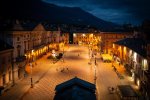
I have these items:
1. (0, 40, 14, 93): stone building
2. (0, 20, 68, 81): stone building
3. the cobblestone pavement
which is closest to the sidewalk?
the cobblestone pavement

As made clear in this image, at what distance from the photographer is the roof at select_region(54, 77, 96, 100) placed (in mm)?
18516

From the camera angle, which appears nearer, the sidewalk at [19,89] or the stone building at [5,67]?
the sidewalk at [19,89]

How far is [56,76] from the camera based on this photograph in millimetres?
53938

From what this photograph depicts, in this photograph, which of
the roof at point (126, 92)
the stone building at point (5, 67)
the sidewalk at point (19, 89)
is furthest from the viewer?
the stone building at point (5, 67)

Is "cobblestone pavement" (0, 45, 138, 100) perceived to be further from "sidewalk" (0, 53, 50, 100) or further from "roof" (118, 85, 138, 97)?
"roof" (118, 85, 138, 97)

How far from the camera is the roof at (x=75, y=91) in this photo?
18516 millimetres

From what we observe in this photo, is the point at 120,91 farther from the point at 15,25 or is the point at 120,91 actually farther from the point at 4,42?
the point at 15,25

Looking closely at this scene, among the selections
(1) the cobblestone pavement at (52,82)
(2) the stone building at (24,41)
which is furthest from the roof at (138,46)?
(2) the stone building at (24,41)

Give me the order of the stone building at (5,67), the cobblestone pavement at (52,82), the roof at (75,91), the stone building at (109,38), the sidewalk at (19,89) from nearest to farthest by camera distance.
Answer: the roof at (75,91) < the sidewalk at (19,89) < the cobblestone pavement at (52,82) < the stone building at (5,67) < the stone building at (109,38)

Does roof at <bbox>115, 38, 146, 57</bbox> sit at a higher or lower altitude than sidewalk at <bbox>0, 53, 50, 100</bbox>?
higher

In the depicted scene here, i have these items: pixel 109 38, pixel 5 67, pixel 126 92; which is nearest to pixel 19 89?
pixel 5 67

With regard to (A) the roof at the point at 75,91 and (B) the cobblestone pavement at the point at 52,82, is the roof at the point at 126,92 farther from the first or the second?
(A) the roof at the point at 75,91

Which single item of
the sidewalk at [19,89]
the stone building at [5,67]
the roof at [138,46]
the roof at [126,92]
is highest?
the roof at [138,46]

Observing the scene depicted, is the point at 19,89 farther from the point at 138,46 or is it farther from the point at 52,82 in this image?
the point at 138,46
